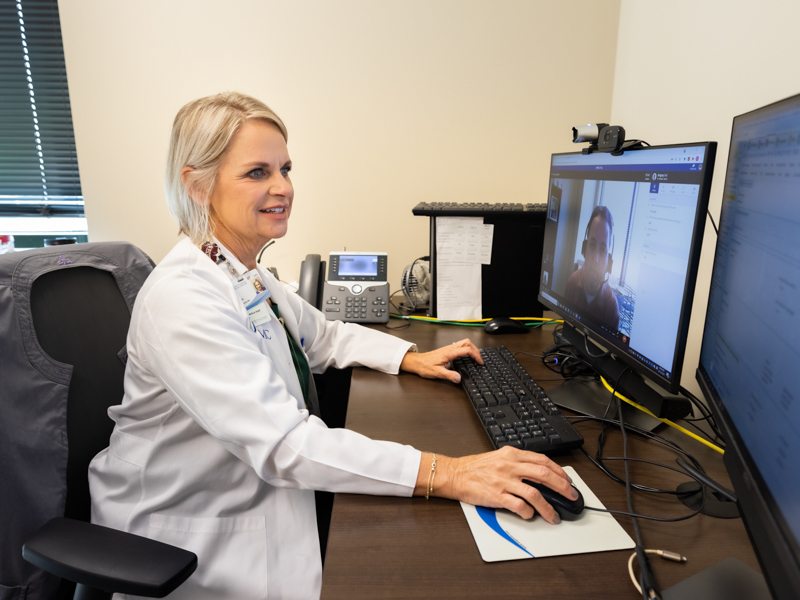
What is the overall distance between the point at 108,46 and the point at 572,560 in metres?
1.99

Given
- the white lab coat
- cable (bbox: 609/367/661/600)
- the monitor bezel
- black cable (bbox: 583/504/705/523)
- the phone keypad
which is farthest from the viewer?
the phone keypad

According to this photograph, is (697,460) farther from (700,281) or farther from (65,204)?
(65,204)

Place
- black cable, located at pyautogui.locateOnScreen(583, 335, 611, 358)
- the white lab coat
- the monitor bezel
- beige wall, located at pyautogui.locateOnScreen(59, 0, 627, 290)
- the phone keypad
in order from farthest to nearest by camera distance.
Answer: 1. beige wall, located at pyautogui.locateOnScreen(59, 0, 627, 290)
2. the phone keypad
3. black cable, located at pyautogui.locateOnScreen(583, 335, 611, 358)
4. the white lab coat
5. the monitor bezel

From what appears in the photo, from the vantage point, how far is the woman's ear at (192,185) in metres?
0.98

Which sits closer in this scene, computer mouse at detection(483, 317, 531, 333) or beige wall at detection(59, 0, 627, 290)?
computer mouse at detection(483, 317, 531, 333)

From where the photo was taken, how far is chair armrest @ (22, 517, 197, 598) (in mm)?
670

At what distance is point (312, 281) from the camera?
5.20 feet

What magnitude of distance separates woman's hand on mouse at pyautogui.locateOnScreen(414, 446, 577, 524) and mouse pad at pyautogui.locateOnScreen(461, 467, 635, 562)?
0.01m

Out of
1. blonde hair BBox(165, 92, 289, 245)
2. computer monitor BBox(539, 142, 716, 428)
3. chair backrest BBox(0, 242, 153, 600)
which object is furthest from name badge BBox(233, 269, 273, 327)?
computer monitor BBox(539, 142, 716, 428)

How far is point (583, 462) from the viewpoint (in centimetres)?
78

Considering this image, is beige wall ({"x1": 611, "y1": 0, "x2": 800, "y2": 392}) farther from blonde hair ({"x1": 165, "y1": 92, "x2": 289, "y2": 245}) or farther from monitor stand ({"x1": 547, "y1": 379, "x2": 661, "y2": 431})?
blonde hair ({"x1": 165, "y1": 92, "x2": 289, "y2": 245})

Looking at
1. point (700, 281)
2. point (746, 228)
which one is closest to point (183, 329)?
point (746, 228)

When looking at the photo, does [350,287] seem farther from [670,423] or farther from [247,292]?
[670,423]

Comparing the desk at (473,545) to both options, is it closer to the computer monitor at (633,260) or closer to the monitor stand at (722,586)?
the monitor stand at (722,586)
